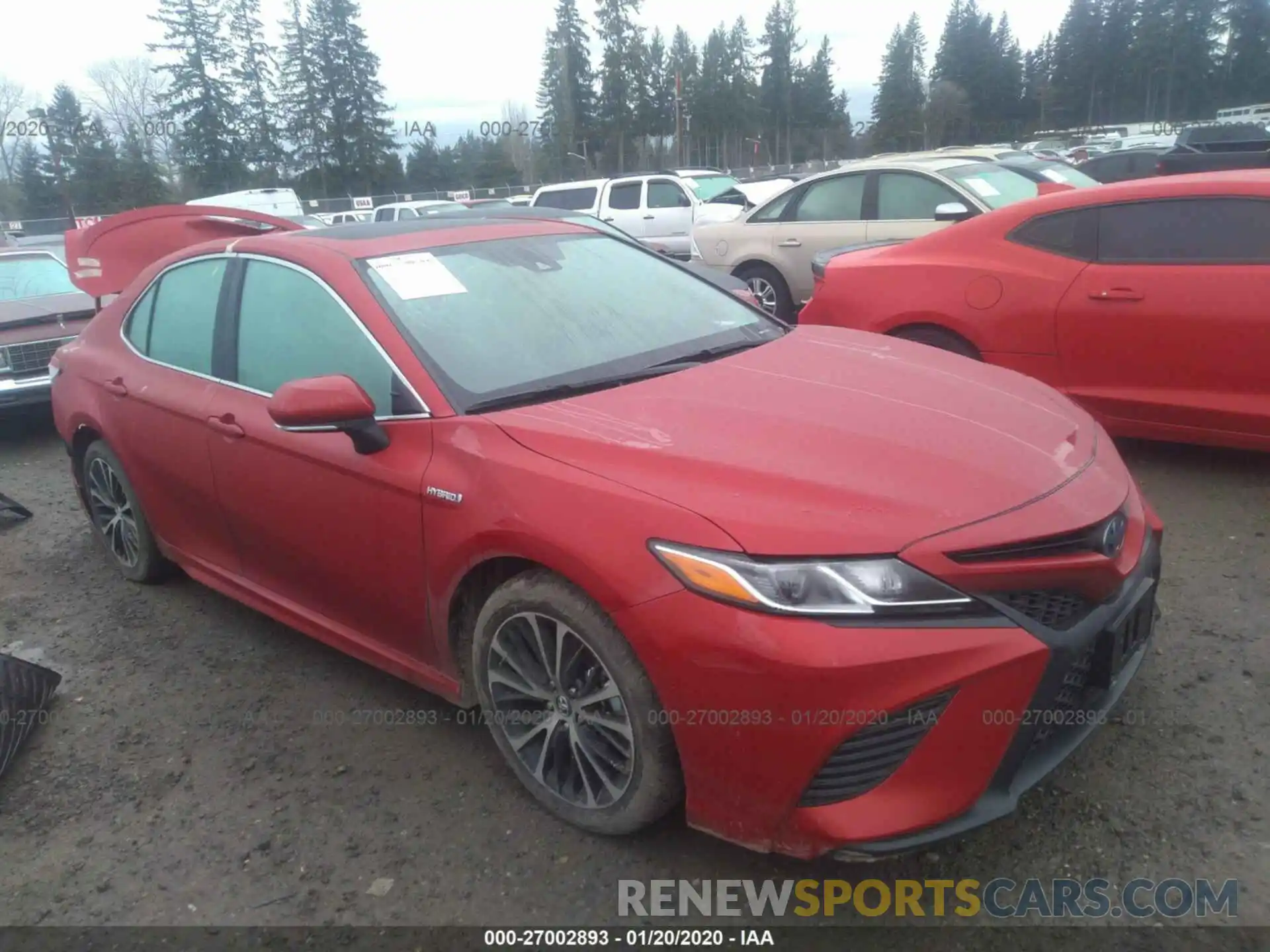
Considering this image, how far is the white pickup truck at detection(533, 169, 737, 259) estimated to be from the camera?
1623cm

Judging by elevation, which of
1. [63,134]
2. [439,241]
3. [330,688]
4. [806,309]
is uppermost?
[63,134]

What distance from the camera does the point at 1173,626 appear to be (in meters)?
3.38

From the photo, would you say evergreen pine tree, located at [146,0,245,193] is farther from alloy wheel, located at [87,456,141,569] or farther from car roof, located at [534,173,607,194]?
alloy wheel, located at [87,456,141,569]

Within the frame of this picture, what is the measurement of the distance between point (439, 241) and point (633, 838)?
81.8 inches

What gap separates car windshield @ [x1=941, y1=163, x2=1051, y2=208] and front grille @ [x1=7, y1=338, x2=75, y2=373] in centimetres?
718

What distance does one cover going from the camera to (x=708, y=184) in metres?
18.0

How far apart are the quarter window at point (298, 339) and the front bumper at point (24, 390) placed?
4500mm

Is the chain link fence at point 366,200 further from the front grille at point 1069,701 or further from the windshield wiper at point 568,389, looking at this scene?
the front grille at point 1069,701

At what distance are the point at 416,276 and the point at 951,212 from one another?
538cm

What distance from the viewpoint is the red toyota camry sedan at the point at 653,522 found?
6.79 feet

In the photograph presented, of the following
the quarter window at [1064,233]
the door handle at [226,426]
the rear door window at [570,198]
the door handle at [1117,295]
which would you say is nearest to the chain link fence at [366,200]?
the rear door window at [570,198]

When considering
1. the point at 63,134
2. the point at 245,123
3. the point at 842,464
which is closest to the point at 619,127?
the point at 245,123

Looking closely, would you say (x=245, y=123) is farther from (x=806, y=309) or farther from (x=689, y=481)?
(x=689, y=481)

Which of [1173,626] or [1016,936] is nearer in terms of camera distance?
[1016,936]
